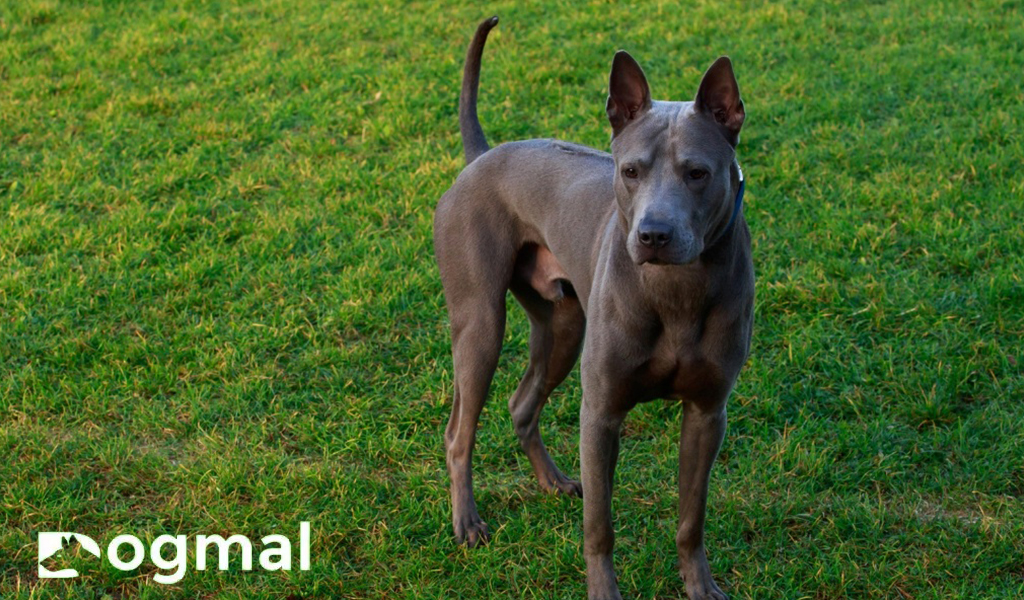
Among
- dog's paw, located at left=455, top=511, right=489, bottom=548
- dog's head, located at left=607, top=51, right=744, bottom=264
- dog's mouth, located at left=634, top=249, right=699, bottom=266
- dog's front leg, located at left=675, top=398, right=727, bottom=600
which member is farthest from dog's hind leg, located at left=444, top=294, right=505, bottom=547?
dog's mouth, located at left=634, top=249, right=699, bottom=266

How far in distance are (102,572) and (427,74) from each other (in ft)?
16.1

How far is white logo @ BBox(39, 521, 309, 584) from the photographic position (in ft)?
12.4

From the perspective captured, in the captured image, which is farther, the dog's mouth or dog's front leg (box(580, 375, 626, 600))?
dog's front leg (box(580, 375, 626, 600))

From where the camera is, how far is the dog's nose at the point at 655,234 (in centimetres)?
295

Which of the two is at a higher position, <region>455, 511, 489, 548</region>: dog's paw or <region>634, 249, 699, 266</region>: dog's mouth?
<region>634, 249, 699, 266</region>: dog's mouth

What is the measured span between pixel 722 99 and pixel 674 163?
27 cm

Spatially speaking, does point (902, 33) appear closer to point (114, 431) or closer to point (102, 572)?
point (114, 431)

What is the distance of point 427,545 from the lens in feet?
12.9

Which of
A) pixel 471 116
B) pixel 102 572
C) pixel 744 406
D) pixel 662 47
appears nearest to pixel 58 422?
pixel 102 572

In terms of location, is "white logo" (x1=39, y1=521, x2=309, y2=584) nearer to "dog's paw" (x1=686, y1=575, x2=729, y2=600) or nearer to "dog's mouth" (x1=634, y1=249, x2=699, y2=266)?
"dog's paw" (x1=686, y1=575, x2=729, y2=600)

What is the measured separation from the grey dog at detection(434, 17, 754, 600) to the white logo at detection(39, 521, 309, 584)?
593 millimetres

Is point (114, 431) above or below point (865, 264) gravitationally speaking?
below

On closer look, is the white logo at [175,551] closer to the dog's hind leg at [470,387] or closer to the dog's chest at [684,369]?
the dog's hind leg at [470,387]

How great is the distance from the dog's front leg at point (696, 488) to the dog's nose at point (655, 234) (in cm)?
68
